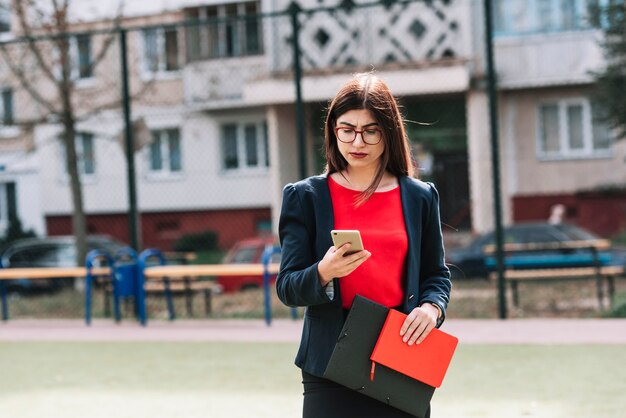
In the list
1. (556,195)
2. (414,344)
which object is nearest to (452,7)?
(556,195)

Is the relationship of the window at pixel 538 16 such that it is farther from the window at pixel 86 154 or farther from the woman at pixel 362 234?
the woman at pixel 362 234

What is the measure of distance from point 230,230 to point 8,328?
15216mm

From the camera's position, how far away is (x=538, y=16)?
2511cm

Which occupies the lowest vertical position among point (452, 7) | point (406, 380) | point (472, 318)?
point (472, 318)

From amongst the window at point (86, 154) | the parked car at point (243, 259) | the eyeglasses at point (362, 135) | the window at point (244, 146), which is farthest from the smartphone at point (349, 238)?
the window at point (244, 146)

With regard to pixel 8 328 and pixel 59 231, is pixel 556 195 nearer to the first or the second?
pixel 59 231

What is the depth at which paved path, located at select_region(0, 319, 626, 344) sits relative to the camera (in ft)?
32.3

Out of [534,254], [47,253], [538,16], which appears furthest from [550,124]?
[47,253]

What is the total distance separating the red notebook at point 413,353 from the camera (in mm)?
3227

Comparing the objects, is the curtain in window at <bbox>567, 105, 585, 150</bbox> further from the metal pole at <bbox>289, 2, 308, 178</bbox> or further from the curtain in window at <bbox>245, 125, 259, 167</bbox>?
the metal pole at <bbox>289, 2, 308, 178</bbox>

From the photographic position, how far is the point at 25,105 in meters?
27.5

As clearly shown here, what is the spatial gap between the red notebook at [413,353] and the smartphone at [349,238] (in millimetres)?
282

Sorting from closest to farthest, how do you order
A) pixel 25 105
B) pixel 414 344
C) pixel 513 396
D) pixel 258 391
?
pixel 414 344
pixel 513 396
pixel 258 391
pixel 25 105

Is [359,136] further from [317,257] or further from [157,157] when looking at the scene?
[157,157]
